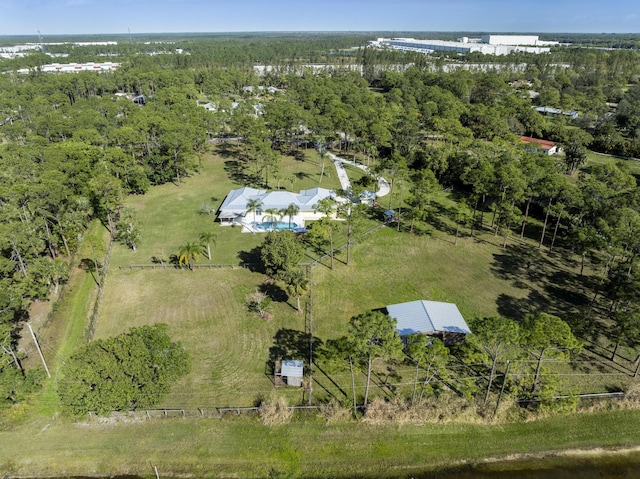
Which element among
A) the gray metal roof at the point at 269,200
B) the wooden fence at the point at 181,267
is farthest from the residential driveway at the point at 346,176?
the wooden fence at the point at 181,267

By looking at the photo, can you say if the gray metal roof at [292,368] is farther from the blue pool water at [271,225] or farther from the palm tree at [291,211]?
the blue pool water at [271,225]

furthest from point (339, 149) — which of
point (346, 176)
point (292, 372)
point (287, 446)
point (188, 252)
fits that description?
point (287, 446)

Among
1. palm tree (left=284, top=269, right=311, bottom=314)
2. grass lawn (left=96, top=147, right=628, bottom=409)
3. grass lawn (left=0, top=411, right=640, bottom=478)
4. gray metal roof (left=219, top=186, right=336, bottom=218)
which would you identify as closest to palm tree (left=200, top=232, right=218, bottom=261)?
grass lawn (left=96, top=147, right=628, bottom=409)

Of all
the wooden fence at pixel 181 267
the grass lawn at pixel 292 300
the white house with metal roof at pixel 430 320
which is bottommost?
the grass lawn at pixel 292 300

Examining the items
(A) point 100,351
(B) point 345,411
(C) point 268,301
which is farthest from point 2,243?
(B) point 345,411

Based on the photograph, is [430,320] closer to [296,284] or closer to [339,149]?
[296,284]

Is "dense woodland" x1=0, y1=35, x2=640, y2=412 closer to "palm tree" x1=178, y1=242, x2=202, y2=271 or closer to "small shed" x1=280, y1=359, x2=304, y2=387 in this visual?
"palm tree" x1=178, y1=242, x2=202, y2=271
